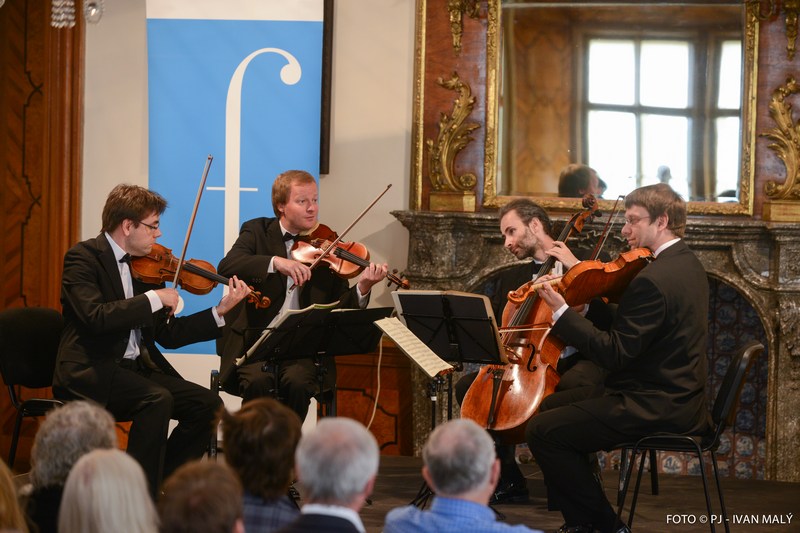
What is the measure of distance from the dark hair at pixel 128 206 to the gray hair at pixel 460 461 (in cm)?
230

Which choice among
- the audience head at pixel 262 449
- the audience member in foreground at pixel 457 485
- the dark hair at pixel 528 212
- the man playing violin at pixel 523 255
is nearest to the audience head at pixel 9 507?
the audience head at pixel 262 449

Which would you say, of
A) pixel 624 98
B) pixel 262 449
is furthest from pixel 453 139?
pixel 262 449

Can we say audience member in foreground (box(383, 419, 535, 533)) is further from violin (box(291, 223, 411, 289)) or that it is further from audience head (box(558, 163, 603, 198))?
audience head (box(558, 163, 603, 198))

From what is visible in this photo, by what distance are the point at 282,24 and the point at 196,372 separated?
1894 millimetres

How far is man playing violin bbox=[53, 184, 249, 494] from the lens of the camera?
414cm

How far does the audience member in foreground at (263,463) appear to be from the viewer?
242cm

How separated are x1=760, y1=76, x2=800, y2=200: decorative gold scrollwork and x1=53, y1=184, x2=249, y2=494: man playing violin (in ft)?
9.49

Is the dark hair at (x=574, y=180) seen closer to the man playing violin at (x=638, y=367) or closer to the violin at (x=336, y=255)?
the violin at (x=336, y=255)

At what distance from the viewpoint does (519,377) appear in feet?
14.0

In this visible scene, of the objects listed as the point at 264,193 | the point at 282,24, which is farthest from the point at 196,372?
the point at 282,24

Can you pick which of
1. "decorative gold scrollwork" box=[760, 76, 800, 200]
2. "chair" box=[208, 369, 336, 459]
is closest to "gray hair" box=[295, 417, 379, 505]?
"chair" box=[208, 369, 336, 459]

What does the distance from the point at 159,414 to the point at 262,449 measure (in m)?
1.91

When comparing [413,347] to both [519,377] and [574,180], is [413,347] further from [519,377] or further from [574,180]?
[574,180]

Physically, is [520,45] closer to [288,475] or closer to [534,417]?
[534,417]
